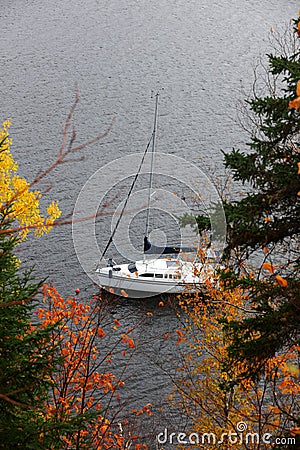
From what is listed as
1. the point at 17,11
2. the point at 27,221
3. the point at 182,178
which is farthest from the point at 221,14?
the point at 27,221

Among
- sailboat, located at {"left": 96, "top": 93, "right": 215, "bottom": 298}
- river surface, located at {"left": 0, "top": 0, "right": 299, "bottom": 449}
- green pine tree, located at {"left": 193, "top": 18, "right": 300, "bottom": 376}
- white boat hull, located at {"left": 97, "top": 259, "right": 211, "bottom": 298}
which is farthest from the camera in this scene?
white boat hull, located at {"left": 97, "top": 259, "right": 211, "bottom": 298}

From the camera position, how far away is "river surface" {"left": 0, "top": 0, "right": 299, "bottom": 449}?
31484mm

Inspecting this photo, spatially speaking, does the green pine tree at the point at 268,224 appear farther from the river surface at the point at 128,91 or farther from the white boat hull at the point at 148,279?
the white boat hull at the point at 148,279

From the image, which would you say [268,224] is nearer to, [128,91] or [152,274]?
[152,274]

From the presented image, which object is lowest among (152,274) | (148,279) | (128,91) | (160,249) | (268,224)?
(268,224)

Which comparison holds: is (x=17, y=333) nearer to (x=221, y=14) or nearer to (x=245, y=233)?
(x=245, y=233)

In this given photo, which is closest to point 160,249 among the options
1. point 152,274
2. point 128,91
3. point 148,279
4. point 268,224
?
point 152,274

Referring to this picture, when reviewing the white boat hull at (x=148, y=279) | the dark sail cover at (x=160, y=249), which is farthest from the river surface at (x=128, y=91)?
the dark sail cover at (x=160, y=249)

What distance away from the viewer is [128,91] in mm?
44562

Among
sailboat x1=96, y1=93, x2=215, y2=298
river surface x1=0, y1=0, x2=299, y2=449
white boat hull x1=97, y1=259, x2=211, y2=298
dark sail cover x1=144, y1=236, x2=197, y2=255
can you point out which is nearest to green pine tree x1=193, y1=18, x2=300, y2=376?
river surface x1=0, y1=0, x2=299, y2=449

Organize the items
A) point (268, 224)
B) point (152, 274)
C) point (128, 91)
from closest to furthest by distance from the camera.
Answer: point (268, 224), point (152, 274), point (128, 91)

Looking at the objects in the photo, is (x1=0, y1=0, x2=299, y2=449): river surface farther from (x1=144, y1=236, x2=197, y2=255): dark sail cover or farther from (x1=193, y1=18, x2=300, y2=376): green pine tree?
(x1=193, y1=18, x2=300, y2=376): green pine tree

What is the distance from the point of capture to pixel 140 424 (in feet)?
72.2

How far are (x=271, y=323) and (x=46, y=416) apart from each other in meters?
4.55
